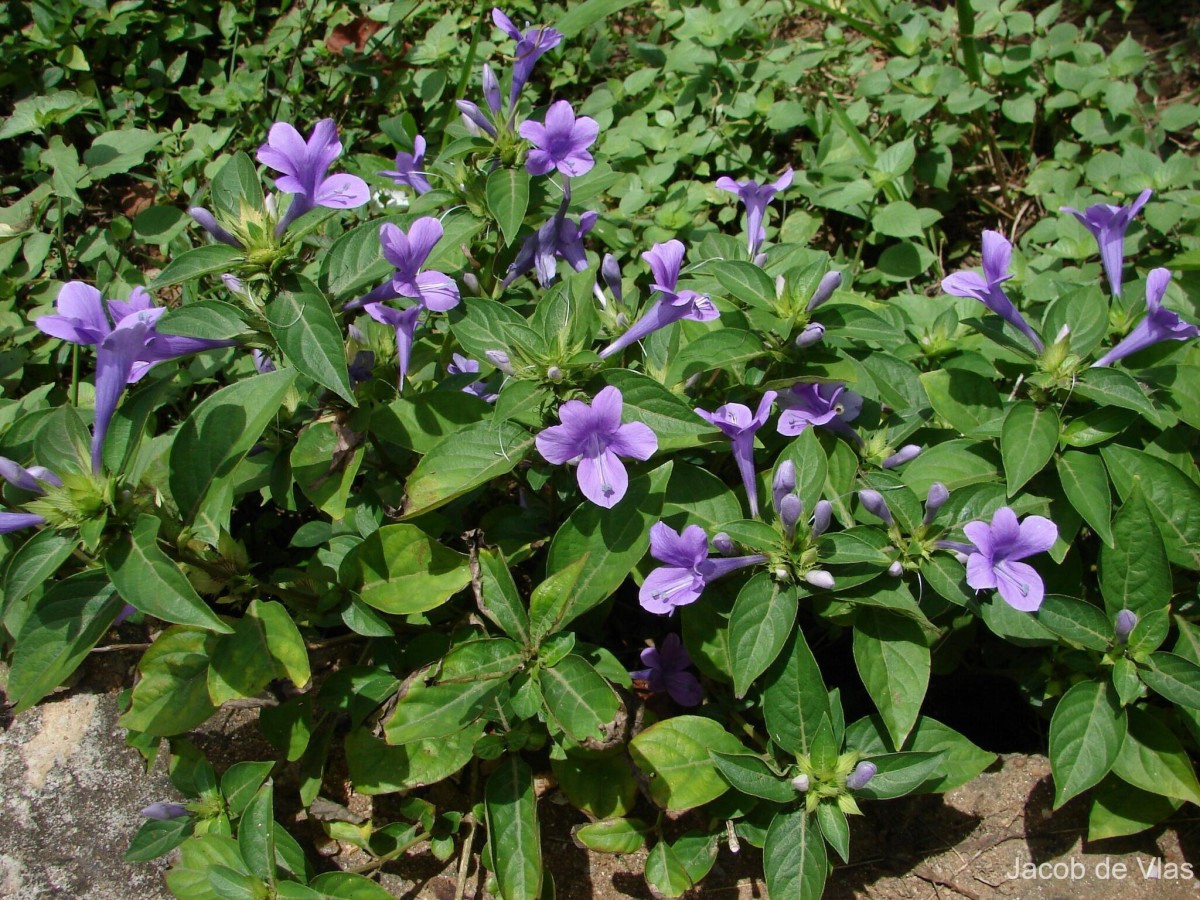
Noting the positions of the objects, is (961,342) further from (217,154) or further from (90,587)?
(217,154)

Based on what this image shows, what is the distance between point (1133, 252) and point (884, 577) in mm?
2252

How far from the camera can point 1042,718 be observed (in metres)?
2.88

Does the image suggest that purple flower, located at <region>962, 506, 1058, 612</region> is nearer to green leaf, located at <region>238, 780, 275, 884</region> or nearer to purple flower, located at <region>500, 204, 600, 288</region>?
purple flower, located at <region>500, 204, 600, 288</region>

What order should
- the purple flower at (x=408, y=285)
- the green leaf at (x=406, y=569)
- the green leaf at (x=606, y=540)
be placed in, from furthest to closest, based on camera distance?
the green leaf at (x=406, y=569) → the green leaf at (x=606, y=540) → the purple flower at (x=408, y=285)

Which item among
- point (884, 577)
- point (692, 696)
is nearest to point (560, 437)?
point (884, 577)

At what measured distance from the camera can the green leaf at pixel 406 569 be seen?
2305mm

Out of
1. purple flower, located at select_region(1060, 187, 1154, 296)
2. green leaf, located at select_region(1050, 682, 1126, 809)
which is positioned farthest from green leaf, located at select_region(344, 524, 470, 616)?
purple flower, located at select_region(1060, 187, 1154, 296)

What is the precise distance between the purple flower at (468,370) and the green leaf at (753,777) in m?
1.15

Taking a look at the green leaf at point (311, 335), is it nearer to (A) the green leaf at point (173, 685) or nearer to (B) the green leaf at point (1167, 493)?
(A) the green leaf at point (173, 685)

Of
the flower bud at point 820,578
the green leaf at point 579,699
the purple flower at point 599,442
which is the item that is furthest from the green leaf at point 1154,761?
the purple flower at point 599,442

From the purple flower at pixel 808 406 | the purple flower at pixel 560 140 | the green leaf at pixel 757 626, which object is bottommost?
the green leaf at pixel 757 626

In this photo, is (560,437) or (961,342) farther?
(961,342)

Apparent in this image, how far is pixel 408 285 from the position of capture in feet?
7.11

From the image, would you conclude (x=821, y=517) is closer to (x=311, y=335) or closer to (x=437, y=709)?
(x=437, y=709)
